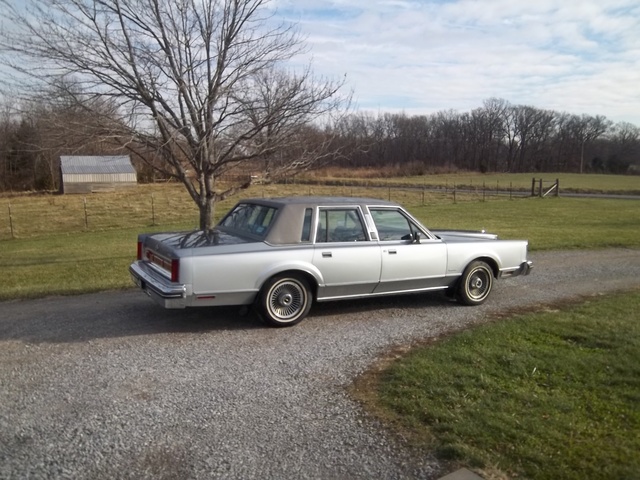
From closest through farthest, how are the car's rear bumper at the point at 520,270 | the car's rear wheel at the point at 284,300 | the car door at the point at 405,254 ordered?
the car's rear wheel at the point at 284,300 < the car door at the point at 405,254 < the car's rear bumper at the point at 520,270

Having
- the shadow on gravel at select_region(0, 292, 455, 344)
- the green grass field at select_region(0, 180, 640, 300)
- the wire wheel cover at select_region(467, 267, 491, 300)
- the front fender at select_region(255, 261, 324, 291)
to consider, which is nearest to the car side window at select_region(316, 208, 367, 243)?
the front fender at select_region(255, 261, 324, 291)

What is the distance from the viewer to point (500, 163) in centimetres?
11006

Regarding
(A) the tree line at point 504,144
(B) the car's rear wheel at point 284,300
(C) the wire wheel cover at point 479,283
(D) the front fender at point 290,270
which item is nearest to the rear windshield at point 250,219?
(D) the front fender at point 290,270

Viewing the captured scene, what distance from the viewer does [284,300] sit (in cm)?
597

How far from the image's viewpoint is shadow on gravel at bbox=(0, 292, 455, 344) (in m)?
5.77

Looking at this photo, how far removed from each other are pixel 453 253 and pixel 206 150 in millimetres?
4544

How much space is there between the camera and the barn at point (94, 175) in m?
49.4

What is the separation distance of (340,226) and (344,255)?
43cm

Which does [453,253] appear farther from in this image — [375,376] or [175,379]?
[175,379]

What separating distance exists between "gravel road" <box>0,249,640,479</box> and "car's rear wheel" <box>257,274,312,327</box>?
187mm

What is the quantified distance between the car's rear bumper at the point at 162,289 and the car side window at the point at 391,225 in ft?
8.56

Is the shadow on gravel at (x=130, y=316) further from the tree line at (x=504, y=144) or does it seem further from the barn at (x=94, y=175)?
the tree line at (x=504, y=144)

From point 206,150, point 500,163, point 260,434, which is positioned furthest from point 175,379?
point 500,163

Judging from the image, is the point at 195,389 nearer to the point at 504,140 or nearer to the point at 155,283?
the point at 155,283
